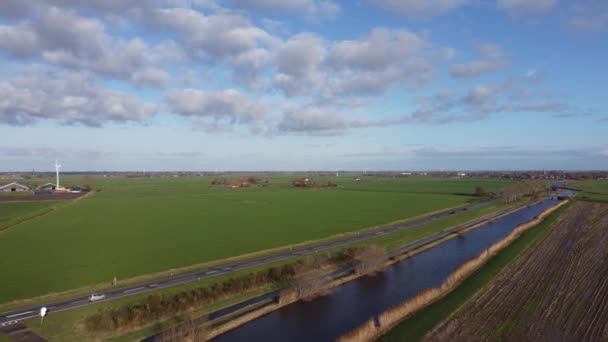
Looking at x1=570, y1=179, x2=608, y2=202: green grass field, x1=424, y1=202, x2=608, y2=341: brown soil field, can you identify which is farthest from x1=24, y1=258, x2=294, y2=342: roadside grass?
x1=570, y1=179, x2=608, y2=202: green grass field

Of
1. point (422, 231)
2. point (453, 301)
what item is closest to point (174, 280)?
point (453, 301)

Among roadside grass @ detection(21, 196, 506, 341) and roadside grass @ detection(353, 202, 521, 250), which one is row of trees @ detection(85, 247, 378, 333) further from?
roadside grass @ detection(353, 202, 521, 250)

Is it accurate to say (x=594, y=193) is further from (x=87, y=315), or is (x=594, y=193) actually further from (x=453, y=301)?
(x=87, y=315)

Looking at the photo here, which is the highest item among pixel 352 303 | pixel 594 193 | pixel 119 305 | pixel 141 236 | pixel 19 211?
pixel 19 211

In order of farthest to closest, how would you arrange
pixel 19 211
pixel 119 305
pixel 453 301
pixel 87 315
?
pixel 19 211
pixel 453 301
pixel 119 305
pixel 87 315

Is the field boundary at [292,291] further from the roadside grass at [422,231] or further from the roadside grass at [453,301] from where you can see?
the roadside grass at [453,301]

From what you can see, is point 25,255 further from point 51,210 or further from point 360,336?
point 51,210

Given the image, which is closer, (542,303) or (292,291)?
(542,303)
